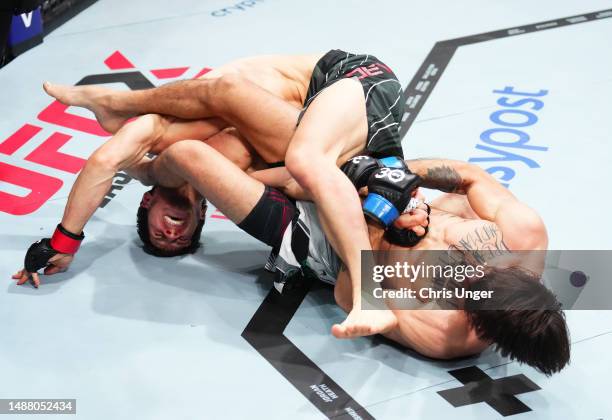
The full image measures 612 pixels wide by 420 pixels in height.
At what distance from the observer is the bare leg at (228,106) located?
3.10 m

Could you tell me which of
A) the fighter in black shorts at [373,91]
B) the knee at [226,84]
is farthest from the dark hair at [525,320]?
the knee at [226,84]

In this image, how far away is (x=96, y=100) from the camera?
3412mm

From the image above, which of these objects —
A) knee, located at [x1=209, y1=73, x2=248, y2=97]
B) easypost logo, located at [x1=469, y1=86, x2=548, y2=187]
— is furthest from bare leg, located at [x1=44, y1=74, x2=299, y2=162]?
easypost logo, located at [x1=469, y1=86, x2=548, y2=187]

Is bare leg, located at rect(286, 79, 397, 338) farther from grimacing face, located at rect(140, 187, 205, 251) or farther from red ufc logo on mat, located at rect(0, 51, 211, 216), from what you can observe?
red ufc logo on mat, located at rect(0, 51, 211, 216)

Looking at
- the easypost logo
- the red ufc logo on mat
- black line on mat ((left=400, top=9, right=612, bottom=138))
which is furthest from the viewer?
black line on mat ((left=400, top=9, right=612, bottom=138))

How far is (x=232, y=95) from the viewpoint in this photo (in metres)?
3.10

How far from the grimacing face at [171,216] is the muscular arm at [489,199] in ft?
2.81

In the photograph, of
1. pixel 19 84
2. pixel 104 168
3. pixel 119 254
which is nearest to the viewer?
pixel 104 168

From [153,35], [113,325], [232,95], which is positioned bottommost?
[113,325]

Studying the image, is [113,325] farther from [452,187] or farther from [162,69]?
[162,69]

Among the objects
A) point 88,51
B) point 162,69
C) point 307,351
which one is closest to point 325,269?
point 307,351

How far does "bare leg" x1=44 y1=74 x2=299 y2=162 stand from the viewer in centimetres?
310

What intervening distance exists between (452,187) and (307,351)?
793mm

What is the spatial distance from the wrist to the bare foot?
0.52 m
